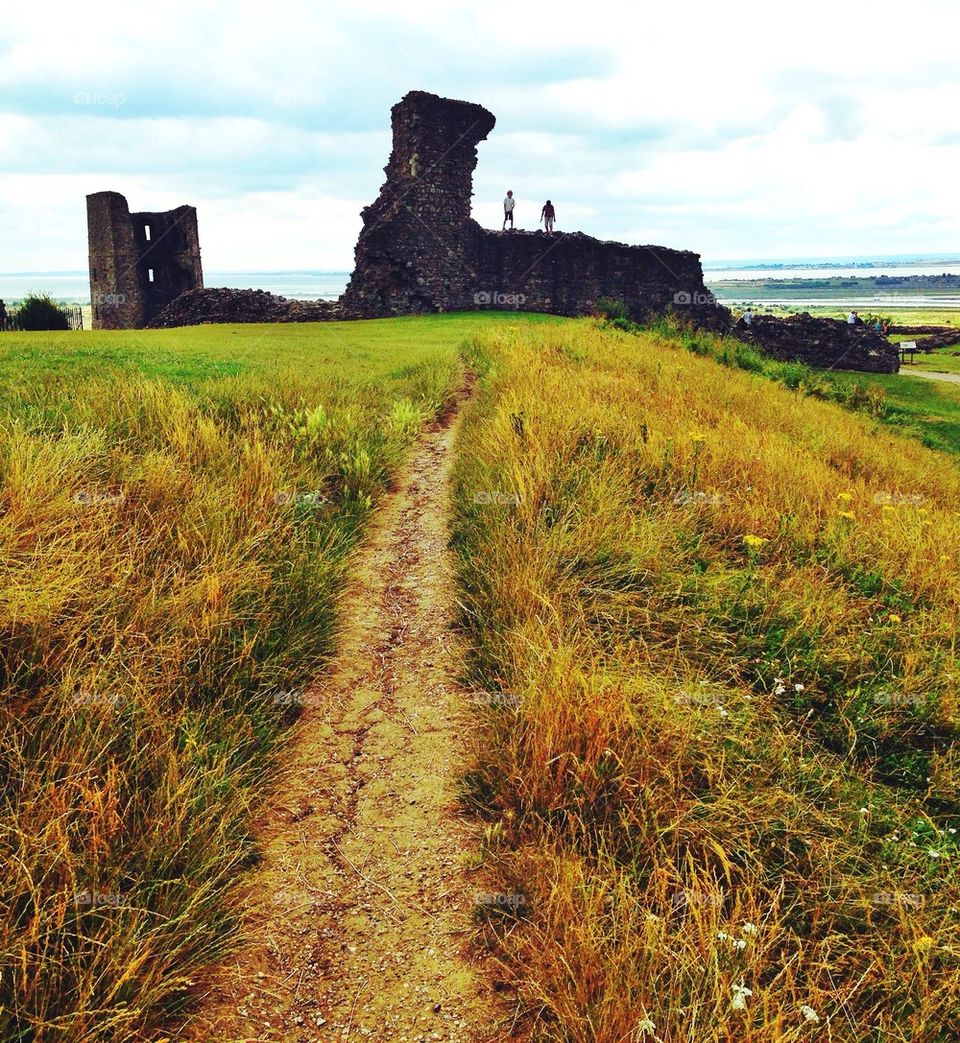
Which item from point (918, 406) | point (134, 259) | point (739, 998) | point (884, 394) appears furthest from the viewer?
point (134, 259)

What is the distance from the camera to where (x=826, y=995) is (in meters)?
2.19

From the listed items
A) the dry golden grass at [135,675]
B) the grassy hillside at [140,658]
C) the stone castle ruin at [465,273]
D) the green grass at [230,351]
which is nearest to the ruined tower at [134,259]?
the stone castle ruin at [465,273]

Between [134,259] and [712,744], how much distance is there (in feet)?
140

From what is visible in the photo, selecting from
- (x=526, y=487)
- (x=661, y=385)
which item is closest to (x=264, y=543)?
(x=526, y=487)

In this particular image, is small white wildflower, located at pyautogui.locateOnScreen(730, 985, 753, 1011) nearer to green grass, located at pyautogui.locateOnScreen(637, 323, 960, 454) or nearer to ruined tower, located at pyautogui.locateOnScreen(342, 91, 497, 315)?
green grass, located at pyautogui.locateOnScreen(637, 323, 960, 454)

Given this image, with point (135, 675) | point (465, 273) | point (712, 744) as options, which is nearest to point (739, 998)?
point (712, 744)

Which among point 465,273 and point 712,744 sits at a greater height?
point 465,273

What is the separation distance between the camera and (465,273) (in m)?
27.6

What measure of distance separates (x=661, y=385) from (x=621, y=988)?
910cm

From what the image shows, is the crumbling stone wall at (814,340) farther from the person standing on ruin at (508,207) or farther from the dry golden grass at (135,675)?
the dry golden grass at (135,675)

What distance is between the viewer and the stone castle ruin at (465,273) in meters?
25.4

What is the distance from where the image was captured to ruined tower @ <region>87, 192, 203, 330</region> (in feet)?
119

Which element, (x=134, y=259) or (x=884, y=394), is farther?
(x=134, y=259)

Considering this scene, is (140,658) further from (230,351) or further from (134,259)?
(134,259)
